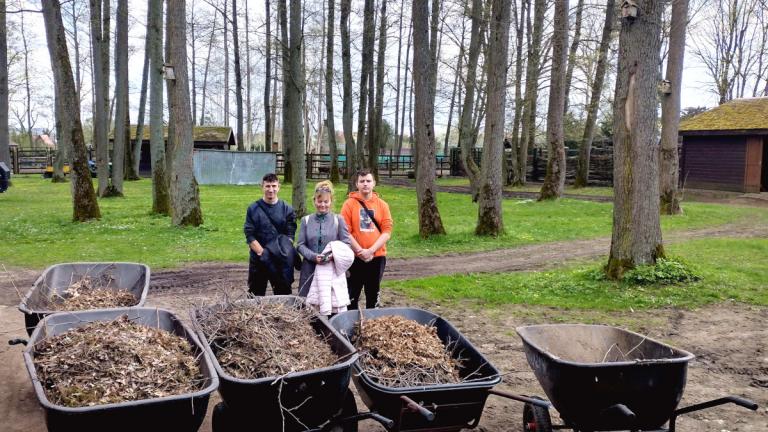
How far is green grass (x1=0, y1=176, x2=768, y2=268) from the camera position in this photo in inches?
428

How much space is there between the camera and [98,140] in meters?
20.5

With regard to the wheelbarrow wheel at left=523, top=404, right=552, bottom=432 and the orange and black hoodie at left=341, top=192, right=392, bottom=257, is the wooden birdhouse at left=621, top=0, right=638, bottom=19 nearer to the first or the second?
the orange and black hoodie at left=341, top=192, right=392, bottom=257

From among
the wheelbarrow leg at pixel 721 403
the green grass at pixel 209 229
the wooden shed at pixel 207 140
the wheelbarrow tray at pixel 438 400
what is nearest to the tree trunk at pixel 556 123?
the green grass at pixel 209 229

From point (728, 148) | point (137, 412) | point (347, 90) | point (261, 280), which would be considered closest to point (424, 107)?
point (261, 280)

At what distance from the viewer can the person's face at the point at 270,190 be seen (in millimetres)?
5819

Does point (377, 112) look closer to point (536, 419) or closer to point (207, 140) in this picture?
point (207, 140)

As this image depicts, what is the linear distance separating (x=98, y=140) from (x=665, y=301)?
62.1 feet

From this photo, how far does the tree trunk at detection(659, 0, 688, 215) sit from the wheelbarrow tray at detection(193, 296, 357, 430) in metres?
15.3

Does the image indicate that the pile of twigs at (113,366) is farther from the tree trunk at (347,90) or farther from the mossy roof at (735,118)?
the mossy roof at (735,118)

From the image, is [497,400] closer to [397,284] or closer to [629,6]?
[397,284]

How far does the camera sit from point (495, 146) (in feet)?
42.0

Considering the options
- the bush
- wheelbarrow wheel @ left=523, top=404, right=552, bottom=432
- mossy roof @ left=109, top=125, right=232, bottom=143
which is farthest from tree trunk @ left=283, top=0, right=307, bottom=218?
mossy roof @ left=109, top=125, right=232, bottom=143

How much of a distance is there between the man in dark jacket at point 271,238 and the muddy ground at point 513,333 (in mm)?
643

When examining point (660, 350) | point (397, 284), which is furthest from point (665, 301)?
point (660, 350)
